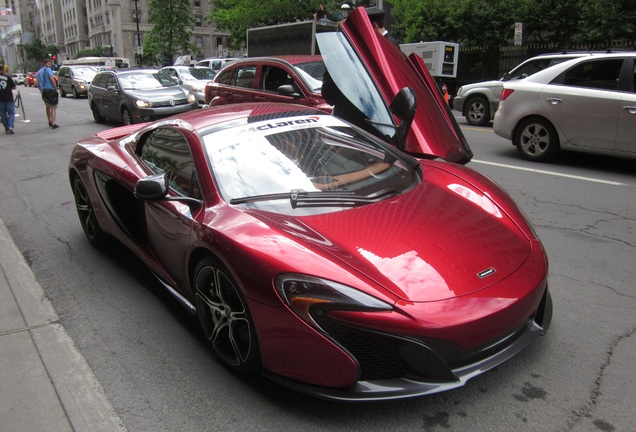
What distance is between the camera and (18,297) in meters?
3.84

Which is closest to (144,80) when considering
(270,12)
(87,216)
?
(87,216)

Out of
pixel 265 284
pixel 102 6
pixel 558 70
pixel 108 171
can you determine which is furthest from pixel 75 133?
pixel 102 6

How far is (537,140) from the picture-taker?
775 cm

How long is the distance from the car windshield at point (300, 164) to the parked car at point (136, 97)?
9464mm

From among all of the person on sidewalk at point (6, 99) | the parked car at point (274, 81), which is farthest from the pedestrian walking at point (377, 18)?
the person on sidewalk at point (6, 99)

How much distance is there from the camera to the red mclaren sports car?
214cm

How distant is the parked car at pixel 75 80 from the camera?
83.5 ft

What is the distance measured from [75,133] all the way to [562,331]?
501 inches

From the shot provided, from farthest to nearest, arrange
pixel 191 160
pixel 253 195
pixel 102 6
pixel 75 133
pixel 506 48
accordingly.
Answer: pixel 102 6, pixel 506 48, pixel 75 133, pixel 191 160, pixel 253 195

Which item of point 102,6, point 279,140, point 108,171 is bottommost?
point 108,171

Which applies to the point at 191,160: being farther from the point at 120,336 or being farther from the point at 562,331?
the point at 562,331

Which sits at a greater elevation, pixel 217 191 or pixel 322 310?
pixel 217 191

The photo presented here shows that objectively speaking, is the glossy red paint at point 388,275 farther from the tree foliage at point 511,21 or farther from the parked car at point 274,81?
the tree foliage at point 511,21

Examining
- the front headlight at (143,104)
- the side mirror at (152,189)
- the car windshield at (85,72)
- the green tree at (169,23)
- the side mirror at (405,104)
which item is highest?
the green tree at (169,23)
